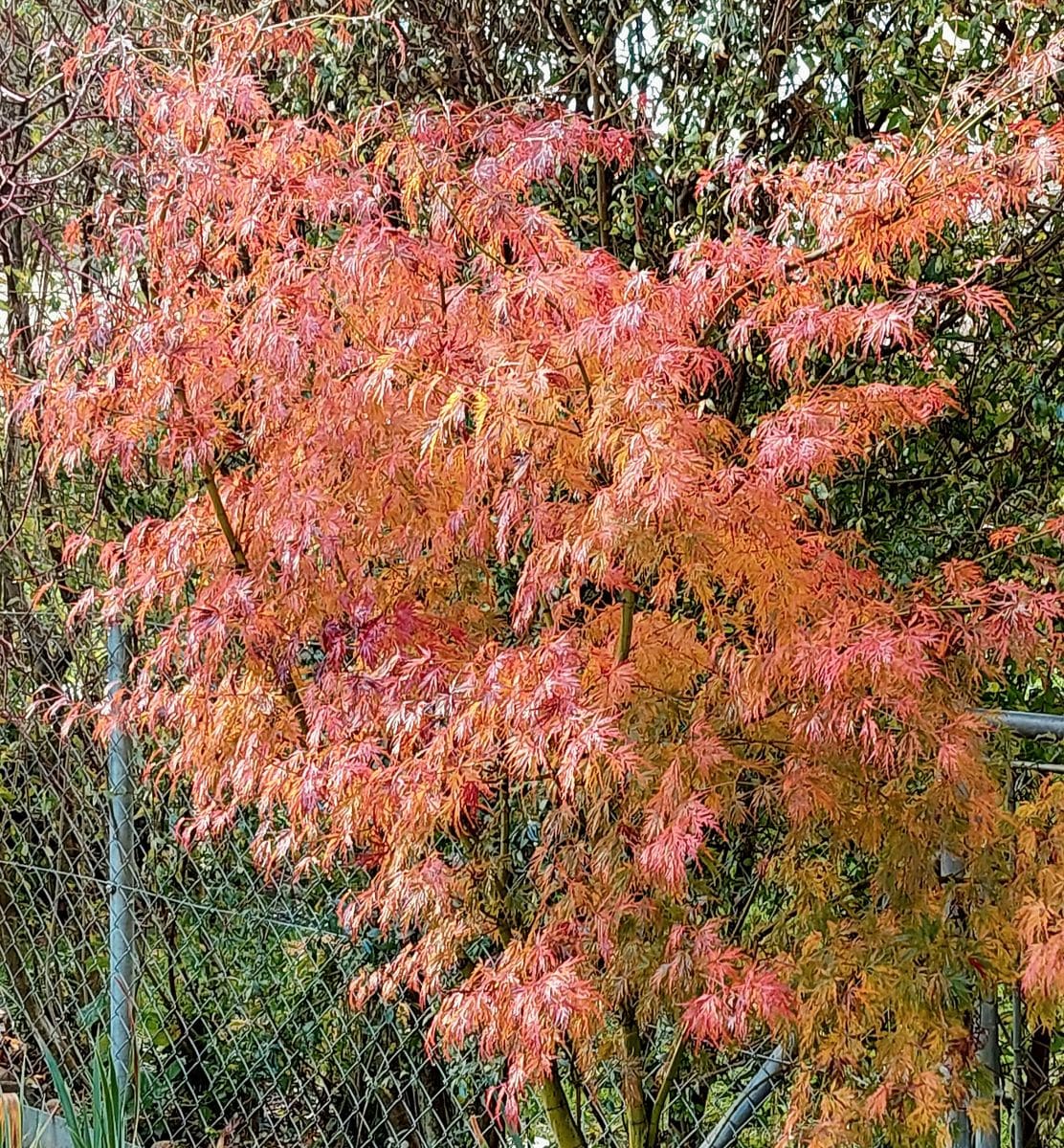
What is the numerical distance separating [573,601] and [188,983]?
230 centimetres

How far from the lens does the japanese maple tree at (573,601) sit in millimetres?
1871

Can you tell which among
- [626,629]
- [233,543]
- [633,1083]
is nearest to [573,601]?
[626,629]

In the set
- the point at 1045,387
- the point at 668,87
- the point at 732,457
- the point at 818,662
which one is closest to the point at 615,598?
the point at 732,457

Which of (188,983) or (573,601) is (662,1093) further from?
(188,983)

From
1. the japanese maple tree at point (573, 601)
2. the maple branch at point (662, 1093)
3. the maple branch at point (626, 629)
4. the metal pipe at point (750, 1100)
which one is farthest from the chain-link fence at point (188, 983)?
the maple branch at point (626, 629)

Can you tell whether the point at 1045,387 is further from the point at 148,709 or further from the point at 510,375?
the point at 148,709

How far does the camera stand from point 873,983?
198 centimetres

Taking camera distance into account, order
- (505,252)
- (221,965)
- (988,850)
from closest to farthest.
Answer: (988,850) < (505,252) < (221,965)

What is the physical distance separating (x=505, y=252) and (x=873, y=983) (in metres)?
1.47

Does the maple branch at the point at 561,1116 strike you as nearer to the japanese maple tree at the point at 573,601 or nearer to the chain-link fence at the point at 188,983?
the japanese maple tree at the point at 573,601

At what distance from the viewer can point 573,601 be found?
1928 mm

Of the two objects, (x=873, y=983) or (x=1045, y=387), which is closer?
(x=873, y=983)

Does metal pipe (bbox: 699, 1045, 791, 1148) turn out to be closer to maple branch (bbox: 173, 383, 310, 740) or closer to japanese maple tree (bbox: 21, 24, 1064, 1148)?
japanese maple tree (bbox: 21, 24, 1064, 1148)

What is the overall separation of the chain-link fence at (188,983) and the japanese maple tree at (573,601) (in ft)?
2.63
